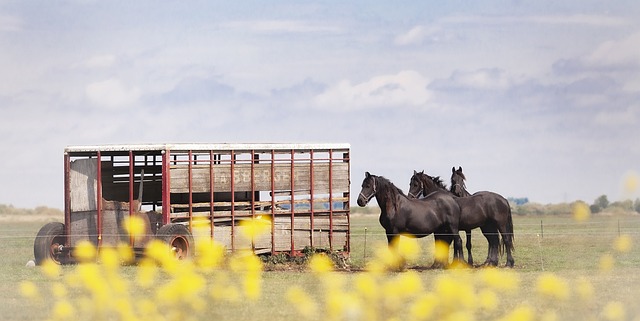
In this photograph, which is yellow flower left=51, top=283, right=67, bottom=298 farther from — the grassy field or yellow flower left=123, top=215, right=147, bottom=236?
yellow flower left=123, top=215, right=147, bottom=236

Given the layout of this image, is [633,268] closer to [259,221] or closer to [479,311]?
[259,221]

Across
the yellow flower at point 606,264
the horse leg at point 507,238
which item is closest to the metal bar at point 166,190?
the horse leg at point 507,238

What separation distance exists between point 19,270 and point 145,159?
4.29m

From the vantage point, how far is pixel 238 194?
26.5 metres

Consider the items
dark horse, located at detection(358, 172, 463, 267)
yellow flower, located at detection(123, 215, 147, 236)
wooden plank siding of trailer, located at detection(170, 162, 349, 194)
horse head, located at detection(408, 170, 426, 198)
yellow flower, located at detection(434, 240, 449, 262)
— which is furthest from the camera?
horse head, located at detection(408, 170, 426, 198)

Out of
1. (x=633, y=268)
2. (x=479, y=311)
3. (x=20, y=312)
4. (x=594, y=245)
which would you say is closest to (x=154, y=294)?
(x=20, y=312)

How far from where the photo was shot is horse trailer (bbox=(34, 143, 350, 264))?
2402 cm

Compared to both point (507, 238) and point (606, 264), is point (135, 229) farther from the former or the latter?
point (606, 264)

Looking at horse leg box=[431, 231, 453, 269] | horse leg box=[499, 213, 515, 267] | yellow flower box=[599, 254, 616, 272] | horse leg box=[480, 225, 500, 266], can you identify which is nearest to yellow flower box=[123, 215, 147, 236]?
horse leg box=[431, 231, 453, 269]

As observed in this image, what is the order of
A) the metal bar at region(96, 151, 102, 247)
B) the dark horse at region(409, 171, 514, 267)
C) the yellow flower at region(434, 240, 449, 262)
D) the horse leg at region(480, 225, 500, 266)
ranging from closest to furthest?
the yellow flower at region(434, 240, 449, 262), the metal bar at region(96, 151, 102, 247), the horse leg at region(480, 225, 500, 266), the dark horse at region(409, 171, 514, 267)

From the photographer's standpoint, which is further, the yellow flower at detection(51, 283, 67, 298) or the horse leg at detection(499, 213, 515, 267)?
the horse leg at detection(499, 213, 515, 267)

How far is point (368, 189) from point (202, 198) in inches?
186

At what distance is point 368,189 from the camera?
24.3m

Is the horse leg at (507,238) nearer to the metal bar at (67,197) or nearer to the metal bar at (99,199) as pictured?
the metal bar at (99,199)
